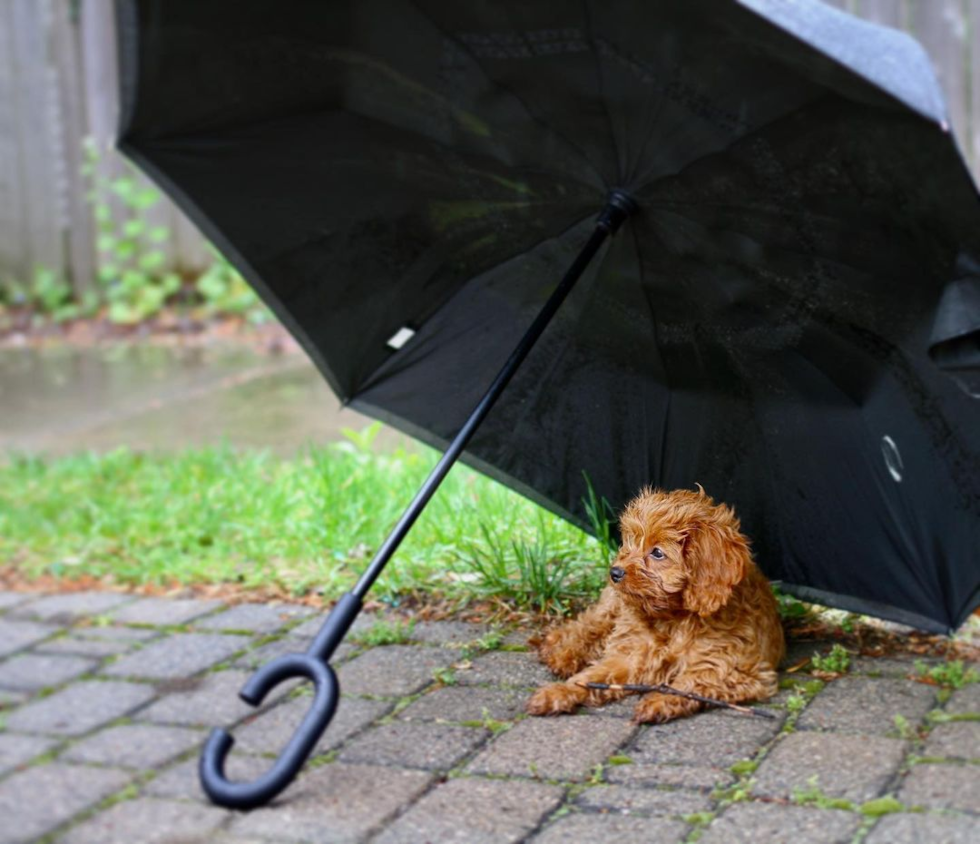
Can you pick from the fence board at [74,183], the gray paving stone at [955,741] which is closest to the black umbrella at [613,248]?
the gray paving stone at [955,741]

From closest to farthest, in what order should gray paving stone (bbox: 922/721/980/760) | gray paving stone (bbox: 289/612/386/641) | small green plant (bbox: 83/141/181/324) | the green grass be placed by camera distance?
gray paving stone (bbox: 922/721/980/760) < gray paving stone (bbox: 289/612/386/641) < the green grass < small green plant (bbox: 83/141/181/324)

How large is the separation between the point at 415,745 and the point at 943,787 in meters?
1.09

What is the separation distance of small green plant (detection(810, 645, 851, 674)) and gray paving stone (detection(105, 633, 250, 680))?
4.98ft

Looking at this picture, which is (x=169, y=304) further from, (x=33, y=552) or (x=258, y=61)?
(x=258, y=61)

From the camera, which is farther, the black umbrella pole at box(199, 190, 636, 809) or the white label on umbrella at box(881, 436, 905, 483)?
the white label on umbrella at box(881, 436, 905, 483)

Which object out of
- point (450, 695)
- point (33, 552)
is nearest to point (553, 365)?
point (450, 695)

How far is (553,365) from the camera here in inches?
132

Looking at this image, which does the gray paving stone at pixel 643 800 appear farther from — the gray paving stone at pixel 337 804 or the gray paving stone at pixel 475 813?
the gray paving stone at pixel 337 804

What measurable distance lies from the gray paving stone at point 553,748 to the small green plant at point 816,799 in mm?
421

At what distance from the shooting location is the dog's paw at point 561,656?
3.22 meters

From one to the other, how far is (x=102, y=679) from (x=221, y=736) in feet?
3.09

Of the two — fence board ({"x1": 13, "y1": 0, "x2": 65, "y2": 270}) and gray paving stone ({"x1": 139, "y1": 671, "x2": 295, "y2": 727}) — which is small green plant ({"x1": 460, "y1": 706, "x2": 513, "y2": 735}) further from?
fence board ({"x1": 13, "y1": 0, "x2": 65, "y2": 270})

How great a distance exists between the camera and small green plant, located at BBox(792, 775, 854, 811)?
250 cm

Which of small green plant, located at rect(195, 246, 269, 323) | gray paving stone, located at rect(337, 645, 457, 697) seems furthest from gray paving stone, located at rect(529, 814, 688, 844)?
small green plant, located at rect(195, 246, 269, 323)
